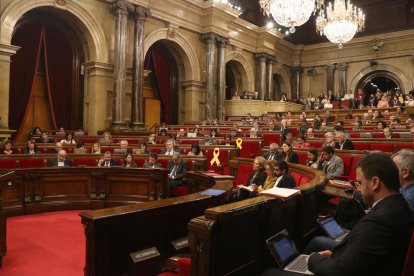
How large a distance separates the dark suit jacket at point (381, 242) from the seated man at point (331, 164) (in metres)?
3.51

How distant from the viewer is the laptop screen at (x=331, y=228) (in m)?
2.61

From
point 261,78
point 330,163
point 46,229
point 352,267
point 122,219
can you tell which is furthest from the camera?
point 261,78

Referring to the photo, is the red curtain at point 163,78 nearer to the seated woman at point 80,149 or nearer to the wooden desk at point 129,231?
the seated woman at point 80,149

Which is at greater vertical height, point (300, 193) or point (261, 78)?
point (261, 78)

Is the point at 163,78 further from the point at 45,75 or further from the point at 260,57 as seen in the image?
the point at 260,57

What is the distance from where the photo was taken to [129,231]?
2.41 meters

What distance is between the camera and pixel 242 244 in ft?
6.41

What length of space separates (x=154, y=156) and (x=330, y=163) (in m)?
2.84

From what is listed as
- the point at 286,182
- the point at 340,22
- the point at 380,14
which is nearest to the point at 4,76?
A: the point at 286,182

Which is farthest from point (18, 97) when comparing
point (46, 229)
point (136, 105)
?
point (46, 229)

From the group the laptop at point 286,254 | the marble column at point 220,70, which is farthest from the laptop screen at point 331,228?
the marble column at point 220,70

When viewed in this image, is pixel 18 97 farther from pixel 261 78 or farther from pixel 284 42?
pixel 284 42

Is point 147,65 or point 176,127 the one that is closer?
point 176,127

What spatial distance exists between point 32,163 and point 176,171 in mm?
2409
